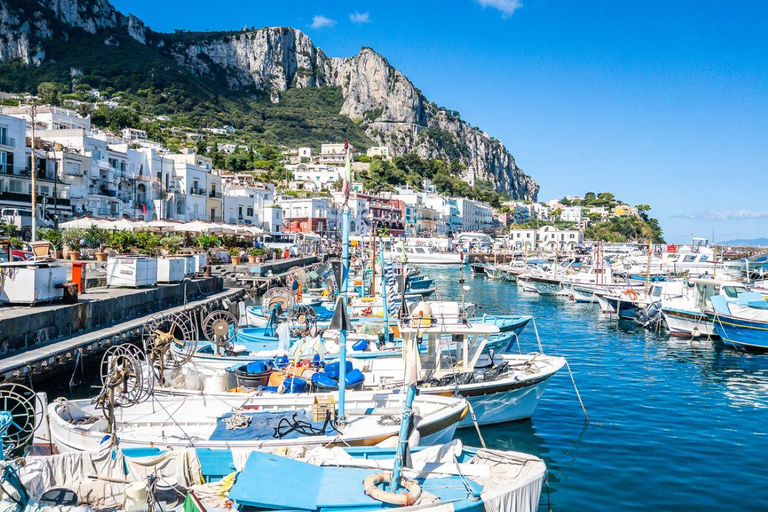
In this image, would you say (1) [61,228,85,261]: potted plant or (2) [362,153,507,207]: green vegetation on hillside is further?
(2) [362,153,507,207]: green vegetation on hillside

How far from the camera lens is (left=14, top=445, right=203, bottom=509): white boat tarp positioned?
29.5 feet

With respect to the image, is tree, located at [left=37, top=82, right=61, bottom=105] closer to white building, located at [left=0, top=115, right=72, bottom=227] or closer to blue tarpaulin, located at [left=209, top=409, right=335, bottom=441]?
white building, located at [left=0, top=115, right=72, bottom=227]

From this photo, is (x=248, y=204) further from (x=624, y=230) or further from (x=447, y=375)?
(x=624, y=230)

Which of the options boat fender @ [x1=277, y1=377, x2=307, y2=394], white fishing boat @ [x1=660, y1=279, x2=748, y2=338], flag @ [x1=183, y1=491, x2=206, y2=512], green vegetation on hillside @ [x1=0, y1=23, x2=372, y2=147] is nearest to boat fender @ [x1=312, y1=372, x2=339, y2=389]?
boat fender @ [x1=277, y1=377, x2=307, y2=394]

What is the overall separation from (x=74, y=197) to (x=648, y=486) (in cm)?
5311

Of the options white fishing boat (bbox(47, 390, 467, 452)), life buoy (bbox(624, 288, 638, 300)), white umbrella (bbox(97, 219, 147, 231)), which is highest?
white umbrella (bbox(97, 219, 147, 231))

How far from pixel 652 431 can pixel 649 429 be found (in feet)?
0.59

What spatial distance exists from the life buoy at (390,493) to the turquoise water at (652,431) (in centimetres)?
432

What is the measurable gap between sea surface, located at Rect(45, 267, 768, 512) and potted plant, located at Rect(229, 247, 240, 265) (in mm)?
28677

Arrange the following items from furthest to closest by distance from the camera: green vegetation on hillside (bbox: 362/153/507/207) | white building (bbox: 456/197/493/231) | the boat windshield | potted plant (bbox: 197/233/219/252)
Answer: white building (bbox: 456/197/493/231) → green vegetation on hillside (bbox: 362/153/507/207) → potted plant (bbox: 197/233/219/252) → the boat windshield

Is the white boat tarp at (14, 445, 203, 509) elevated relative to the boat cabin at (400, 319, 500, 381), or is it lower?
lower

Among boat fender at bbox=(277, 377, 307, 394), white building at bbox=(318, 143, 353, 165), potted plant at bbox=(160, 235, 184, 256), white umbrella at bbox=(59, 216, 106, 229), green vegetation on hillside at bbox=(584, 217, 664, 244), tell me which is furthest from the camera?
green vegetation on hillside at bbox=(584, 217, 664, 244)

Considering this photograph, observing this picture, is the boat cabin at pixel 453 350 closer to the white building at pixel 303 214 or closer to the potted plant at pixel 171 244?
the potted plant at pixel 171 244

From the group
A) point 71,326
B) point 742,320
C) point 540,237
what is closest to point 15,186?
point 71,326
